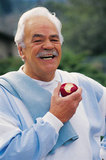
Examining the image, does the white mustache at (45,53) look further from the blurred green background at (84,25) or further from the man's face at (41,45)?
the blurred green background at (84,25)

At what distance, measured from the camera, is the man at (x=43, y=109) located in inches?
67.1

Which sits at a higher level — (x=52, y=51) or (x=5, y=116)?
(x=52, y=51)

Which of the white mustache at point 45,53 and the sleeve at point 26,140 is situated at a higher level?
the white mustache at point 45,53

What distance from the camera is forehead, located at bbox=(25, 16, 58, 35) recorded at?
2.01m

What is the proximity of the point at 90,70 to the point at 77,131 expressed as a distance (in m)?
5.53

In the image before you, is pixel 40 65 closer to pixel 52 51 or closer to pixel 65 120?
pixel 52 51

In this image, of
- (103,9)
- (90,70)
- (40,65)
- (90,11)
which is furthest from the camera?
(90,11)

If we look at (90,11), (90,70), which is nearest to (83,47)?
(90,11)

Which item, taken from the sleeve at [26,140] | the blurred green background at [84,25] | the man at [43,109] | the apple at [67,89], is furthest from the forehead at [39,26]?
the blurred green background at [84,25]

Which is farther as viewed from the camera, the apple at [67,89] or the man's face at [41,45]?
the man's face at [41,45]

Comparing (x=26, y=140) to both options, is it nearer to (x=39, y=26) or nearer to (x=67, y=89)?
(x=67, y=89)

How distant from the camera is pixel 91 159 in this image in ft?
6.76

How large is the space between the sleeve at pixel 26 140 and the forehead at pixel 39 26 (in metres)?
0.69

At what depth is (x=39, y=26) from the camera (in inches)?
79.3
